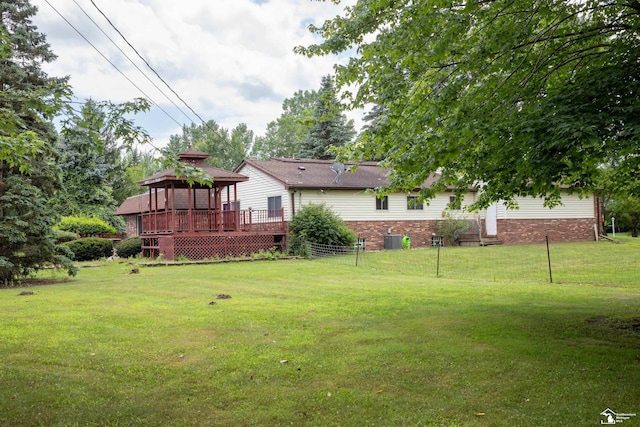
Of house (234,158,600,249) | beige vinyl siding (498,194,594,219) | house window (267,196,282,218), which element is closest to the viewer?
house (234,158,600,249)

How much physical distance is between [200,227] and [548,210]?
1935 cm

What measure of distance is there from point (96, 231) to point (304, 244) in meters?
17.6

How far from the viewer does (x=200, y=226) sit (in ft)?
71.6

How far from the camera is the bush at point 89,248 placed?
23.4 metres

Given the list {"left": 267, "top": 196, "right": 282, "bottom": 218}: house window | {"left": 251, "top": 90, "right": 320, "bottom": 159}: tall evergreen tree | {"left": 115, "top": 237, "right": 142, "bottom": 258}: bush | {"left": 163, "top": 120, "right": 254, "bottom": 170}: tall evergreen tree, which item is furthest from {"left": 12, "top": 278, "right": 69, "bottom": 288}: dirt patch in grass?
{"left": 251, "top": 90, "right": 320, "bottom": 159}: tall evergreen tree

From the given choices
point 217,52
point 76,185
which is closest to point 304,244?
point 217,52

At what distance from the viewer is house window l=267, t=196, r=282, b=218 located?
→ 24.3 metres

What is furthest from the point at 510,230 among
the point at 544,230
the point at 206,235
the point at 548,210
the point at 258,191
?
the point at 206,235

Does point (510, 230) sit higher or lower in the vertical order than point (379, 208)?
lower

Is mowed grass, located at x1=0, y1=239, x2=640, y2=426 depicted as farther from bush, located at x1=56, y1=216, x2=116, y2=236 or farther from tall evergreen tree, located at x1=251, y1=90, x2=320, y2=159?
tall evergreen tree, located at x1=251, y1=90, x2=320, y2=159

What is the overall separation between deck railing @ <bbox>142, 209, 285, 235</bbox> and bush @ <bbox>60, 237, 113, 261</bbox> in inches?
101

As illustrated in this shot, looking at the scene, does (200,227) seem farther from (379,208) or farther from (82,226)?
(82,226)

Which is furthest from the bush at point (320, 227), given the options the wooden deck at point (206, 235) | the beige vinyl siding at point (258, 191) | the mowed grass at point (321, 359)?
the mowed grass at point (321, 359)

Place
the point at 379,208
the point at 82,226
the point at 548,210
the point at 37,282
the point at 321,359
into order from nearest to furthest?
the point at 321,359 < the point at 37,282 < the point at 379,208 < the point at 548,210 < the point at 82,226
